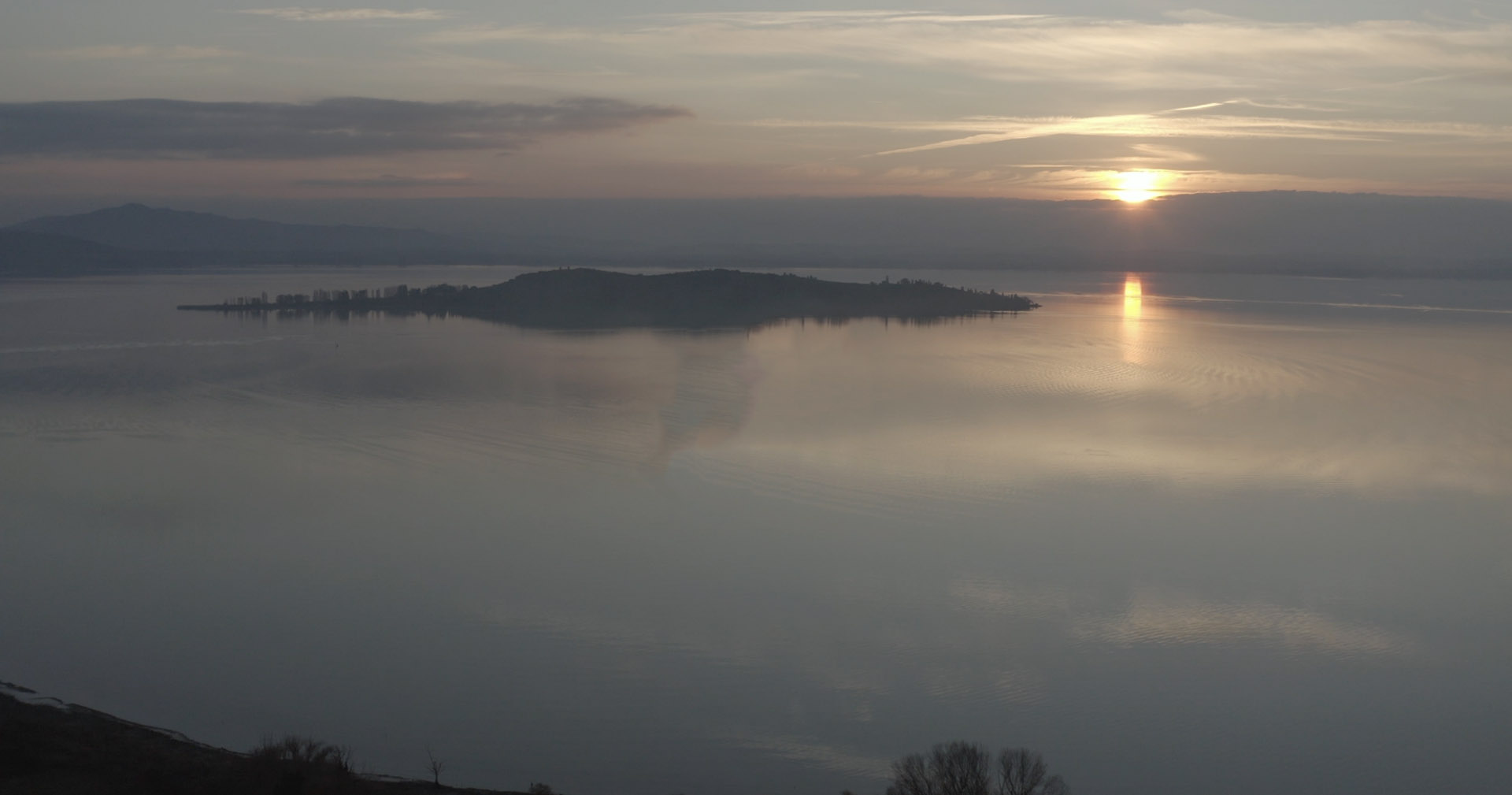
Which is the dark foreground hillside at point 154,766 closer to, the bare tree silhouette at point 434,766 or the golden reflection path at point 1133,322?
the bare tree silhouette at point 434,766

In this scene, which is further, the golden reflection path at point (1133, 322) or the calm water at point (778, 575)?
the golden reflection path at point (1133, 322)

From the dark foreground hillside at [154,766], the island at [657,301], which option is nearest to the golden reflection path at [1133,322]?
the island at [657,301]

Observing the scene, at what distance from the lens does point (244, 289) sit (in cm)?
4306

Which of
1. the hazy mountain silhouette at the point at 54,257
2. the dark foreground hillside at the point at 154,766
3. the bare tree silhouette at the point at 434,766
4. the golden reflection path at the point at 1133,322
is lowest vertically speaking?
the bare tree silhouette at the point at 434,766

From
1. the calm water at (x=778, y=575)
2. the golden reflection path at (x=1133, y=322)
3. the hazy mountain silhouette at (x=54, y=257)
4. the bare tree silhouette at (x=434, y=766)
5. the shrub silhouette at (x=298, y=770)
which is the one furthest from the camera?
the hazy mountain silhouette at (x=54, y=257)

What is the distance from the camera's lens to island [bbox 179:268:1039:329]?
108 feet

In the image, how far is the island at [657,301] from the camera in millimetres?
32938

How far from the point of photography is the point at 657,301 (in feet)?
111

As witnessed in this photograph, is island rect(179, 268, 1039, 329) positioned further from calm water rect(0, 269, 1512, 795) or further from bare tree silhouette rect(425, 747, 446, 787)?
bare tree silhouette rect(425, 747, 446, 787)

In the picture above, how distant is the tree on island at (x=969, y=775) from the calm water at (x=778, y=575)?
362 mm

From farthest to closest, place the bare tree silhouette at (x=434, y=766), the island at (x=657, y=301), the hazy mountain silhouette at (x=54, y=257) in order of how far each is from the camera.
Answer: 1. the hazy mountain silhouette at (x=54, y=257)
2. the island at (x=657, y=301)
3. the bare tree silhouette at (x=434, y=766)

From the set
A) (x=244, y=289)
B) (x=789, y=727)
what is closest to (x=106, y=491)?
(x=789, y=727)

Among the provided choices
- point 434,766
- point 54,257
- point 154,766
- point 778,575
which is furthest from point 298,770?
point 54,257

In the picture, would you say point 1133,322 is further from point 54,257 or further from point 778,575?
point 54,257
